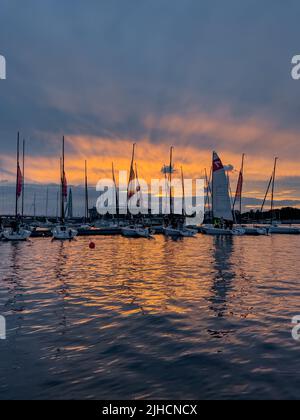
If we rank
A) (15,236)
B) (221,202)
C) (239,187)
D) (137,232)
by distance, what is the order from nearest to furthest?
(15,236)
(137,232)
(221,202)
(239,187)

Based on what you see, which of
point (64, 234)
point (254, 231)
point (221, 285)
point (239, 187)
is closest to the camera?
point (221, 285)

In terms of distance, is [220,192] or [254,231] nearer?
[220,192]

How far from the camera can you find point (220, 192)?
67875 mm

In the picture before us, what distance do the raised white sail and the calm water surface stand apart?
161ft

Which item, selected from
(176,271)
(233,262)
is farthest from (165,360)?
(233,262)

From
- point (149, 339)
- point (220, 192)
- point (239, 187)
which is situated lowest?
point (149, 339)

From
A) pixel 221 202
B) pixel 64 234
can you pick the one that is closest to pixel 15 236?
pixel 64 234

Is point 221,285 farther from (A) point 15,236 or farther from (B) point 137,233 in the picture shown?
(B) point 137,233

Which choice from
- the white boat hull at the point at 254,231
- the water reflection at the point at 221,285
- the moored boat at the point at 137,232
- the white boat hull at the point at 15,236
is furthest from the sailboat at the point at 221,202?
the water reflection at the point at 221,285

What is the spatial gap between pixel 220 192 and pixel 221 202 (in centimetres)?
196

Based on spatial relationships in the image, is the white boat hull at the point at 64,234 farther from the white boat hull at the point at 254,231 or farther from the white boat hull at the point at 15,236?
the white boat hull at the point at 254,231

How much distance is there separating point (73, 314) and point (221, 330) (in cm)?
510

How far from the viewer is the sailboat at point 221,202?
219ft
